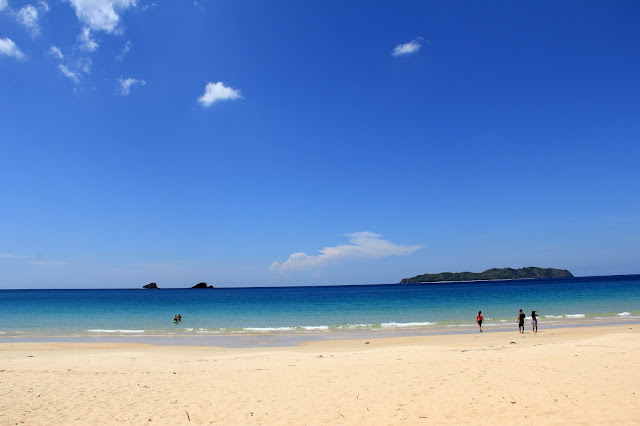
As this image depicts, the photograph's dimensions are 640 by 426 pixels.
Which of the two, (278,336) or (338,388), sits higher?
(338,388)

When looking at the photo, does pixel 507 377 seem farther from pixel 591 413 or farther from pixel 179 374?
pixel 179 374

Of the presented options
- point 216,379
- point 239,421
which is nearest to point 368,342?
point 216,379

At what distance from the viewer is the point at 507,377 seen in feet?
37.5

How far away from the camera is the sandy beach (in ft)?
28.5

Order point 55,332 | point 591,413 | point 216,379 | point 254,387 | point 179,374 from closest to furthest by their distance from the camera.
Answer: point 591,413 < point 254,387 < point 216,379 < point 179,374 < point 55,332

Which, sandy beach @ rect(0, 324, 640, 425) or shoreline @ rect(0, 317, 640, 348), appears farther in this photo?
shoreline @ rect(0, 317, 640, 348)

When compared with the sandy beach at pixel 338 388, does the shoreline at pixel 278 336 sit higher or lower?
lower

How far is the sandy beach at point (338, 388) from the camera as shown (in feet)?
28.5

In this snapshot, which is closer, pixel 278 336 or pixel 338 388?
pixel 338 388

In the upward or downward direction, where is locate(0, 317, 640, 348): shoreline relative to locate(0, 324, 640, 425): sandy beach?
downward

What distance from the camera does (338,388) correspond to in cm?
1095

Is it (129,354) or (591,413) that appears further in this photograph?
(129,354)

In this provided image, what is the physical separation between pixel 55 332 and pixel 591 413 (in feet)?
120

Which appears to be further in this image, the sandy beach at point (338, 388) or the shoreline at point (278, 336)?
the shoreline at point (278, 336)
